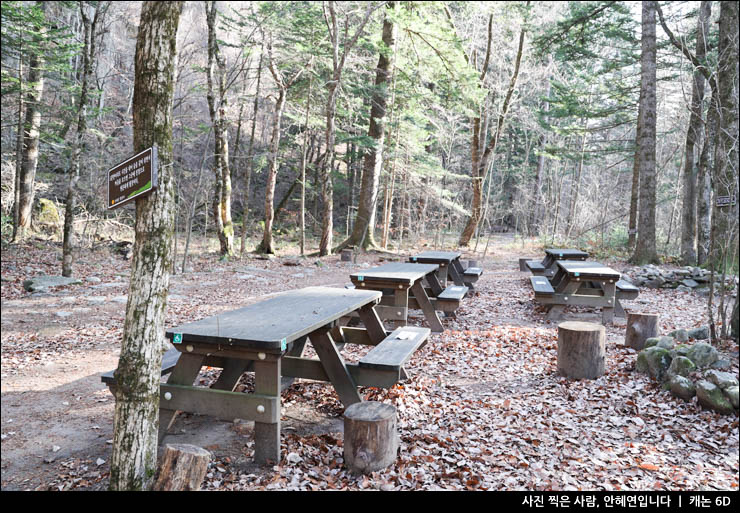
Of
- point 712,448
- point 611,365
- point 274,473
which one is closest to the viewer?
point 274,473

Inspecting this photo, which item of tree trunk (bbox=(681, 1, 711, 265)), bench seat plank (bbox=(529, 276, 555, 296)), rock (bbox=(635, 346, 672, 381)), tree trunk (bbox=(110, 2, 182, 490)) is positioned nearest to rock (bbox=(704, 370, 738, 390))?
rock (bbox=(635, 346, 672, 381))

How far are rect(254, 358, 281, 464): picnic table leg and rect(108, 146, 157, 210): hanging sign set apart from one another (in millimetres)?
1288

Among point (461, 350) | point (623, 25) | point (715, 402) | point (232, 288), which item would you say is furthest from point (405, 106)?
point (715, 402)

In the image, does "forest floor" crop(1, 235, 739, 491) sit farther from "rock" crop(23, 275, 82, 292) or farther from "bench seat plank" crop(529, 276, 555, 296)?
"rock" crop(23, 275, 82, 292)

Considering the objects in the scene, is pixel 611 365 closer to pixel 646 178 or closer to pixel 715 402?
pixel 715 402

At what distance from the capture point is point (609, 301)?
7.35m

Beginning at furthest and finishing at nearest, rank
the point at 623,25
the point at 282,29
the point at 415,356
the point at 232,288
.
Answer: the point at 623,25, the point at 282,29, the point at 232,288, the point at 415,356

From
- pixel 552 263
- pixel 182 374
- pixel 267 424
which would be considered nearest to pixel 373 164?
pixel 552 263

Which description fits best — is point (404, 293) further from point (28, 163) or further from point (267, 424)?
point (28, 163)

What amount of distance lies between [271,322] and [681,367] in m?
3.80

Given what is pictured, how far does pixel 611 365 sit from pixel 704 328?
1.24 m

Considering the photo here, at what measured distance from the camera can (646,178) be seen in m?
12.4

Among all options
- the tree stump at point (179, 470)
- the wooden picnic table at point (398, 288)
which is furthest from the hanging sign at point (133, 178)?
the wooden picnic table at point (398, 288)

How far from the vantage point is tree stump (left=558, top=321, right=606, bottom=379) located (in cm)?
496
